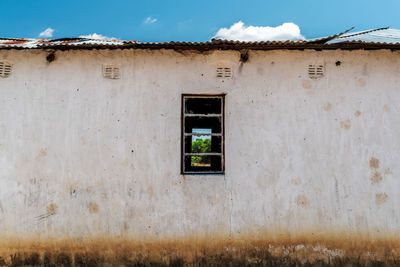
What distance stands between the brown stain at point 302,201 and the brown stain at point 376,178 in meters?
1.05

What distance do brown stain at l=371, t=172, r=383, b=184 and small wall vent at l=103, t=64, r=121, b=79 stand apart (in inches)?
165

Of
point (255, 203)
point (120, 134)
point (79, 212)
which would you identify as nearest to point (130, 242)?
point (79, 212)

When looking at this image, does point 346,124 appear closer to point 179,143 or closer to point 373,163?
point 373,163

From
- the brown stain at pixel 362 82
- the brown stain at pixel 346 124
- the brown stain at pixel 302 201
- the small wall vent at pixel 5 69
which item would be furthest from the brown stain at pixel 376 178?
the small wall vent at pixel 5 69

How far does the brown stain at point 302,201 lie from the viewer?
443 cm

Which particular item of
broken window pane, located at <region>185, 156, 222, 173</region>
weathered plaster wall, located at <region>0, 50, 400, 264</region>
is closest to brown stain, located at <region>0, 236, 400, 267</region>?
weathered plaster wall, located at <region>0, 50, 400, 264</region>

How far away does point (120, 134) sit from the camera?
4484mm

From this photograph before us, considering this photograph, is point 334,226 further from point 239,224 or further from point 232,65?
point 232,65

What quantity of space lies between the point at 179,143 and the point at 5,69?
2932 mm

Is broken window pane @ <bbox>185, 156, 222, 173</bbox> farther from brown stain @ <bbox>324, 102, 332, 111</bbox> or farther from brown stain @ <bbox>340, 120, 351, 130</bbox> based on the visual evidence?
brown stain @ <bbox>340, 120, 351, 130</bbox>

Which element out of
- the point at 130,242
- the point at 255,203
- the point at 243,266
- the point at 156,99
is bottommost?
the point at 243,266

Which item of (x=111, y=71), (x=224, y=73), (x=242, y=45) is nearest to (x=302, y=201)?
(x=224, y=73)

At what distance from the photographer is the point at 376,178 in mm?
4465

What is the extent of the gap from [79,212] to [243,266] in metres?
2.59
